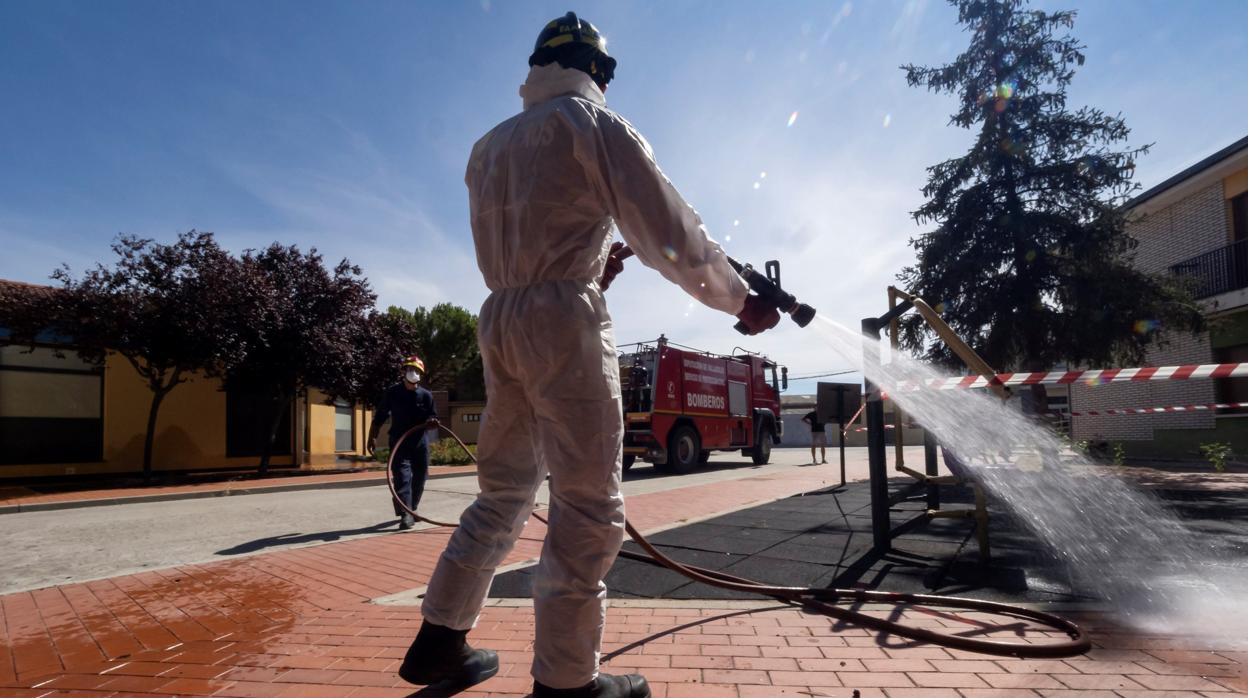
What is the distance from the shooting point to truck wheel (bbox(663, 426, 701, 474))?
14172mm

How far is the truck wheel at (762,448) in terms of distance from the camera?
17.5 metres

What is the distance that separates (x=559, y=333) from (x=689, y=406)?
1324 centimetres

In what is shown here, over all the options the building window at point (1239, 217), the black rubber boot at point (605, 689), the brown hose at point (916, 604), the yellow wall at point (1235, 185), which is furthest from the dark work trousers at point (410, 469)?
the yellow wall at point (1235, 185)

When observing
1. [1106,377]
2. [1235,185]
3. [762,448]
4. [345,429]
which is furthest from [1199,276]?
[345,429]

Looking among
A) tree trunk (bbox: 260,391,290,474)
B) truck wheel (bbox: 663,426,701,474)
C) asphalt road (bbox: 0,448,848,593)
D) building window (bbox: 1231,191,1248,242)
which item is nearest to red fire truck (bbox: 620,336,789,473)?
truck wheel (bbox: 663,426,701,474)

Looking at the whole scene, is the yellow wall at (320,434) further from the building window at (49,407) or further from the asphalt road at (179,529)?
the asphalt road at (179,529)

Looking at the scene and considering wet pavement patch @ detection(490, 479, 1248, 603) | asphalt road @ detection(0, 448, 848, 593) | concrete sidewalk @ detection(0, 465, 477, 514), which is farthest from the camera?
concrete sidewalk @ detection(0, 465, 477, 514)

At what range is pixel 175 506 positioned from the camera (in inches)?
355

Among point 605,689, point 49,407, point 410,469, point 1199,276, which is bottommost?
point 605,689

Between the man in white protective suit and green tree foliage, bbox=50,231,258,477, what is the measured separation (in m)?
12.9

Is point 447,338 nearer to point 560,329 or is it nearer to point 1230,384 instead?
point 1230,384

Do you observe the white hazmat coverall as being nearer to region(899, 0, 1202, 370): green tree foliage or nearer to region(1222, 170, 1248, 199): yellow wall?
region(899, 0, 1202, 370): green tree foliage

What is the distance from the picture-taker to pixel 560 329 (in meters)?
1.77

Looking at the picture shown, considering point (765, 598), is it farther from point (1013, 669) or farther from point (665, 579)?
point (1013, 669)
